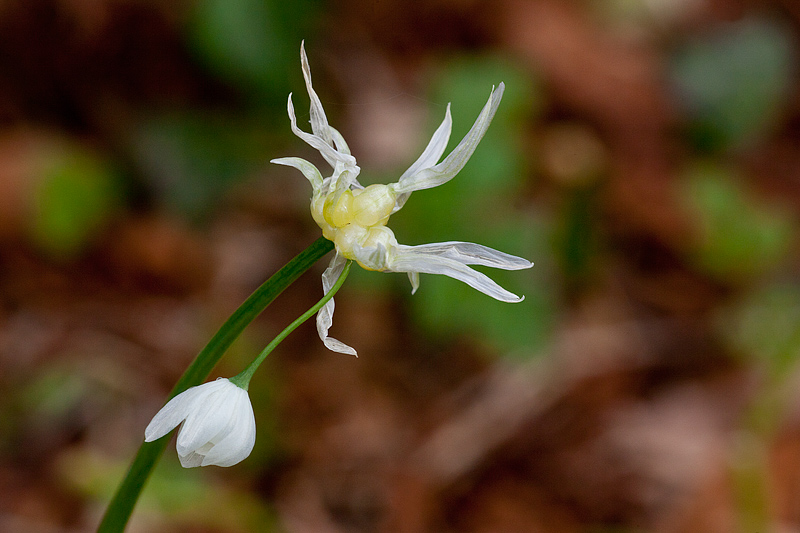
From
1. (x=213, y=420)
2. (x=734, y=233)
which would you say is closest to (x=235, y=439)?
(x=213, y=420)

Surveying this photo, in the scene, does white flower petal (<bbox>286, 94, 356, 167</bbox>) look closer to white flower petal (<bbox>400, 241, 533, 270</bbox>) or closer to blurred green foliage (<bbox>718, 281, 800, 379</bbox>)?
white flower petal (<bbox>400, 241, 533, 270</bbox>)

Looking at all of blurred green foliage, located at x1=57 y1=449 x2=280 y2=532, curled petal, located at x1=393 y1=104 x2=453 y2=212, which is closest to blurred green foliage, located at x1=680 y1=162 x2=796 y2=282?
blurred green foliage, located at x1=57 y1=449 x2=280 y2=532

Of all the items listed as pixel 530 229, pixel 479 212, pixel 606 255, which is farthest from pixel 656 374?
pixel 479 212

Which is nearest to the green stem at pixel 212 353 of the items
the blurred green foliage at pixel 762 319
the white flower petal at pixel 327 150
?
the white flower petal at pixel 327 150

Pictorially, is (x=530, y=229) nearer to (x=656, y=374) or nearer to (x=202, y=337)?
(x=656, y=374)

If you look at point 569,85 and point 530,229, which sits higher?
point 569,85
